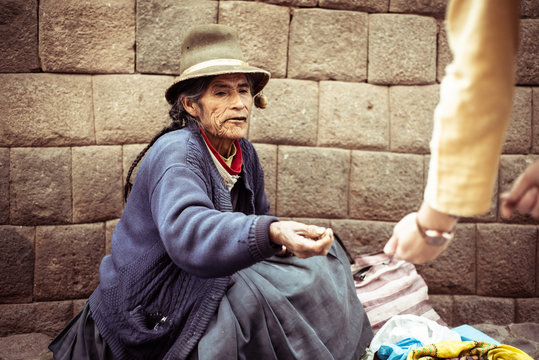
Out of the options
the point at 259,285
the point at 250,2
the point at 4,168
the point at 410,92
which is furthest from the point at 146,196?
the point at 410,92

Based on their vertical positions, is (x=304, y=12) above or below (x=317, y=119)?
above

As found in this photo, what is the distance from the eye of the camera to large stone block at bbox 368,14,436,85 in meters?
3.41

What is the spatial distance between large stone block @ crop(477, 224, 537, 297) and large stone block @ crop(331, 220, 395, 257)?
2.47 feet

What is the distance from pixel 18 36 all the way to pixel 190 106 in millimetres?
1548

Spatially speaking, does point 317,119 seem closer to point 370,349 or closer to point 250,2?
point 250,2

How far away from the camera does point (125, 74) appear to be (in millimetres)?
3180

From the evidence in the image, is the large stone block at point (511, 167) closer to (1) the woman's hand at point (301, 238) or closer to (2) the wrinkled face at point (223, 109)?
(2) the wrinkled face at point (223, 109)

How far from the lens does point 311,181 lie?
3.43 meters

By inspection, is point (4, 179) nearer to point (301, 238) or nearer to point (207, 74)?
point (207, 74)

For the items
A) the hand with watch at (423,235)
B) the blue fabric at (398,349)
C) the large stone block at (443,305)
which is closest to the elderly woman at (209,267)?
the blue fabric at (398,349)

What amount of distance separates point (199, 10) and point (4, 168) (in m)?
1.73

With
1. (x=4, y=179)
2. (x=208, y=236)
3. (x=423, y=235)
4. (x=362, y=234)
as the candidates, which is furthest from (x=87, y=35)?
(x=423, y=235)

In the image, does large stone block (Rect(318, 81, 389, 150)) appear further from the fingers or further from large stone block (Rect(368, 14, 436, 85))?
the fingers

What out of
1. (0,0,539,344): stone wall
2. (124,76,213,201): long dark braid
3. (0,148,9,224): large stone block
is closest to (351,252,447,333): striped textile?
(0,0,539,344): stone wall
